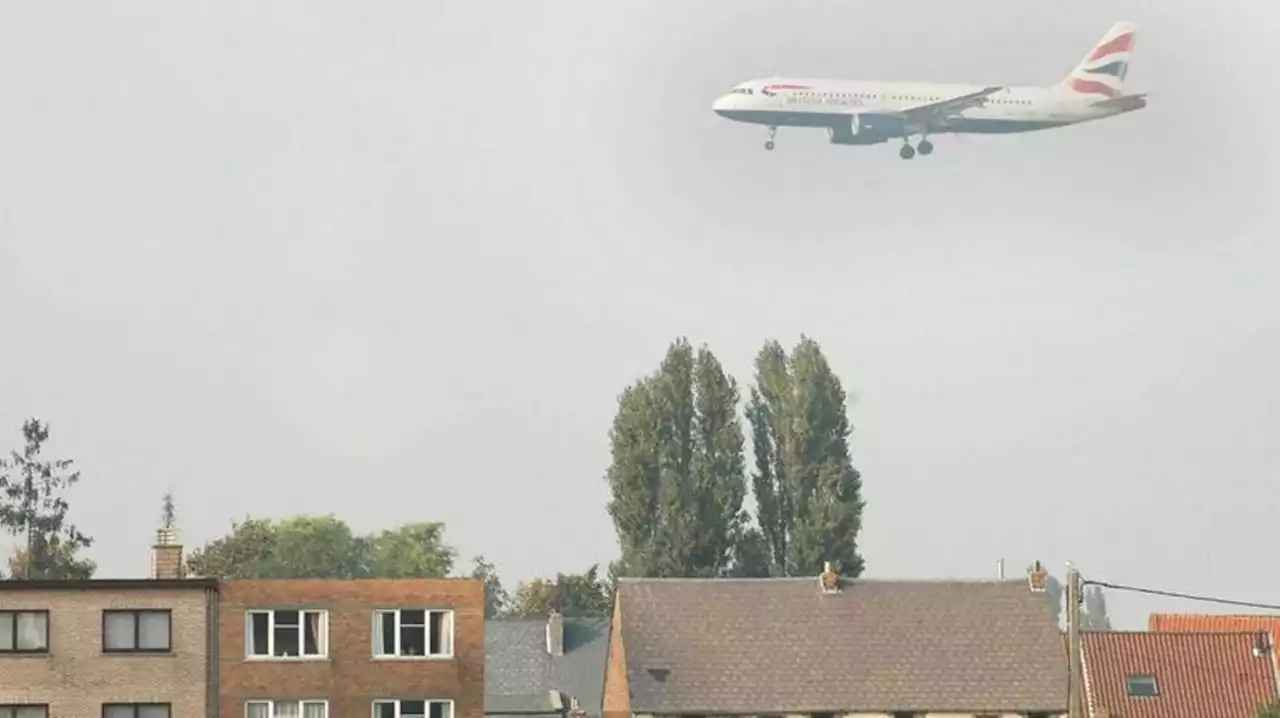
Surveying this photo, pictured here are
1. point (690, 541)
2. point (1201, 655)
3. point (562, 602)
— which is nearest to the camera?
point (1201, 655)

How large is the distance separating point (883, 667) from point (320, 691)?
2674 cm

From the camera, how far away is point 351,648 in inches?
3255

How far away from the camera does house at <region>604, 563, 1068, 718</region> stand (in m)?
100

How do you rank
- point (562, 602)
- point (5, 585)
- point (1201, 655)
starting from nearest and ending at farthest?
point (5, 585), point (1201, 655), point (562, 602)

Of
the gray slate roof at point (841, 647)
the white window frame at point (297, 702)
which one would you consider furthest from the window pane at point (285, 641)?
the gray slate roof at point (841, 647)

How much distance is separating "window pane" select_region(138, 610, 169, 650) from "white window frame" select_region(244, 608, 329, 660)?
2.52 metres

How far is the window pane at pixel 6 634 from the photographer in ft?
264

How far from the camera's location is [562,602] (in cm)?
19762

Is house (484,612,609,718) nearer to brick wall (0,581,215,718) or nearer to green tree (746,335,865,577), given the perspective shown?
green tree (746,335,865,577)

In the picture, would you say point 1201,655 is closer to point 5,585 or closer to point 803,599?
point 803,599

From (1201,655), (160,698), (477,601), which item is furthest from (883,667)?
(160,698)

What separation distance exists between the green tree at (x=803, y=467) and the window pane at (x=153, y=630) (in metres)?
70.9

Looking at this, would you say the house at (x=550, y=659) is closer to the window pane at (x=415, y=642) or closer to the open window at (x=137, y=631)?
the window pane at (x=415, y=642)

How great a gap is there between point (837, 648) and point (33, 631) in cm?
3382
